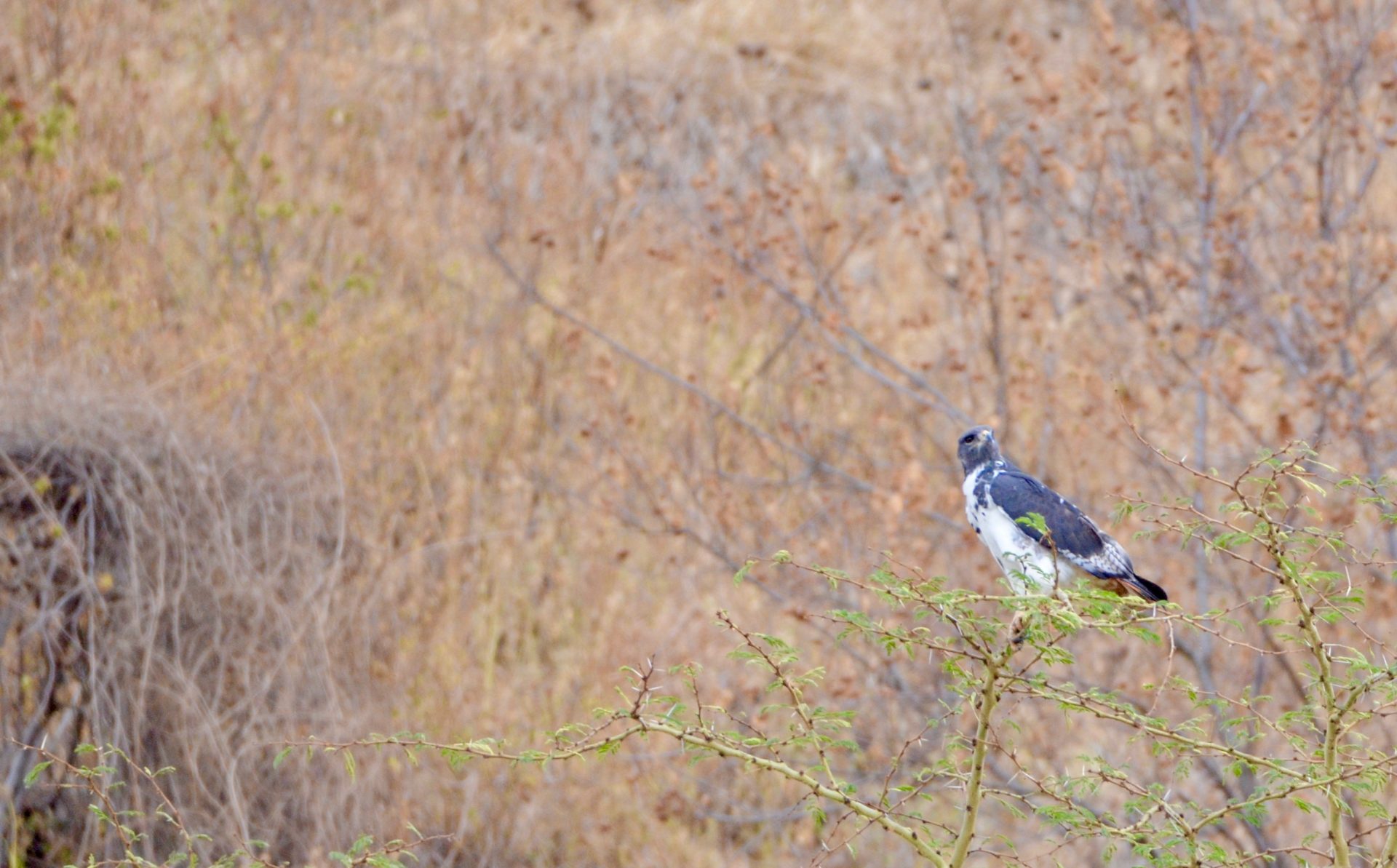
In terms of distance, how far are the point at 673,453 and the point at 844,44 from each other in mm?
9658

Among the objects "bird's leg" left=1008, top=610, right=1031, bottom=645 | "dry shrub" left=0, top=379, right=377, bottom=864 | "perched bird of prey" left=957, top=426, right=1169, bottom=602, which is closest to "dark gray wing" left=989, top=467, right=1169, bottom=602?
"perched bird of prey" left=957, top=426, right=1169, bottom=602

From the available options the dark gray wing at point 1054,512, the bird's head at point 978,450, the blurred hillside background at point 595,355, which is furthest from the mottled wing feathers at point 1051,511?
the blurred hillside background at point 595,355

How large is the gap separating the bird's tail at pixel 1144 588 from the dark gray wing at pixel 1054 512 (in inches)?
3.6

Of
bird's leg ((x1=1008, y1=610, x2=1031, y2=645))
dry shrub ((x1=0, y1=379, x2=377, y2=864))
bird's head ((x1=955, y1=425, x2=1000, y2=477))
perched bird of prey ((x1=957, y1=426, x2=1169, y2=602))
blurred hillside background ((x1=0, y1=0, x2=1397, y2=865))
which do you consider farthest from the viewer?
blurred hillside background ((x1=0, y1=0, x2=1397, y2=865))

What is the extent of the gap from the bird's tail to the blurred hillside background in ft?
3.29

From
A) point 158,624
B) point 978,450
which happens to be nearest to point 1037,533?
point 978,450

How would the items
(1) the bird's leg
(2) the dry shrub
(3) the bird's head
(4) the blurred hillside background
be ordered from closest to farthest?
1. (1) the bird's leg
2. (3) the bird's head
3. (2) the dry shrub
4. (4) the blurred hillside background

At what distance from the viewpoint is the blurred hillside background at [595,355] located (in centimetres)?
709

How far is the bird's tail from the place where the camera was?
3.88 metres

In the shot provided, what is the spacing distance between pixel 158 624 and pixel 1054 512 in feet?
14.4

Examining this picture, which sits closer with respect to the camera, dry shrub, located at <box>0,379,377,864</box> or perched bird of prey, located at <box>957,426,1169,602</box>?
perched bird of prey, located at <box>957,426,1169,602</box>

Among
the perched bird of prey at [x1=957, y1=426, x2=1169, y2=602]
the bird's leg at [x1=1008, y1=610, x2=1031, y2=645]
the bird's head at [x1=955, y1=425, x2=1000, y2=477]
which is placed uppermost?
the bird's head at [x1=955, y1=425, x2=1000, y2=477]

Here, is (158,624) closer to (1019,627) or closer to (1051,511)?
(1051,511)

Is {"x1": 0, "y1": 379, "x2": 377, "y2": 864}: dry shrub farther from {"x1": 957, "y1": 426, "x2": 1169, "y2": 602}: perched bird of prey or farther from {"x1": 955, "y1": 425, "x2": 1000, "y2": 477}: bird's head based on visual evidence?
{"x1": 957, "y1": 426, "x2": 1169, "y2": 602}: perched bird of prey
